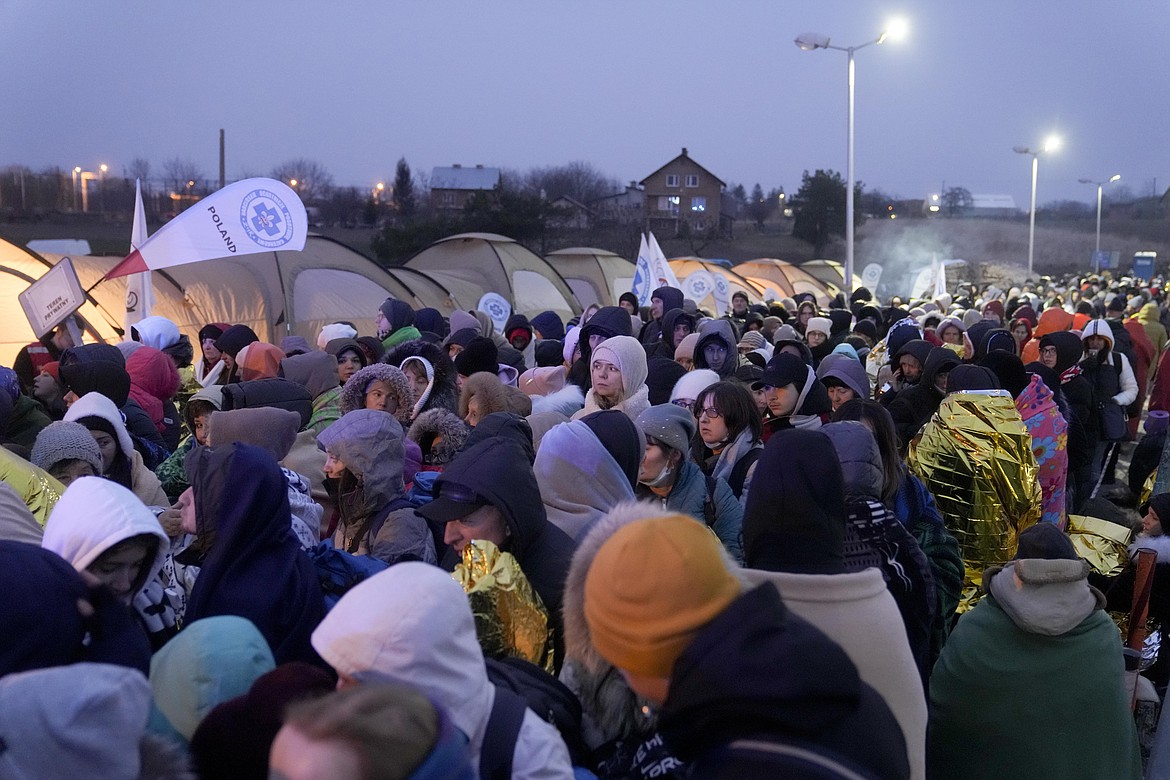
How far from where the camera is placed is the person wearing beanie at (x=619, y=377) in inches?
230

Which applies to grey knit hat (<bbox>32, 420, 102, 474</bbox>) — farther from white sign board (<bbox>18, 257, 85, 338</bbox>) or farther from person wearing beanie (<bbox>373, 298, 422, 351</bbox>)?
person wearing beanie (<bbox>373, 298, 422, 351</bbox>)

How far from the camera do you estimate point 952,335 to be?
9.92 meters

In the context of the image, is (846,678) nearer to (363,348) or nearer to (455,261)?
(363,348)

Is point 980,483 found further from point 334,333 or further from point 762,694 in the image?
point 334,333

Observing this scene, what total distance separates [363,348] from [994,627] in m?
5.23

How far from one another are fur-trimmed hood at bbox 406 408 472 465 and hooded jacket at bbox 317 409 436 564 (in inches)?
40.6

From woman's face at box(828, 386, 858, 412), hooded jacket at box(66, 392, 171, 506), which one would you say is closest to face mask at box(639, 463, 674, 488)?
hooded jacket at box(66, 392, 171, 506)

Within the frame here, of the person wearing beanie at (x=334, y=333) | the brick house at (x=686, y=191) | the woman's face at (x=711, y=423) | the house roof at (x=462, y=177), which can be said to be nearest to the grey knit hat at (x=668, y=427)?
the woman's face at (x=711, y=423)

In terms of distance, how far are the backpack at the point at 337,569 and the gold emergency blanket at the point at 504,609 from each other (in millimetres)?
481

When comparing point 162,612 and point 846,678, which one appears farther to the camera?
point 162,612

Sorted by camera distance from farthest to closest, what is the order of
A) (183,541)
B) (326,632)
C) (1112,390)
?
(1112,390) → (183,541) → (326,632)

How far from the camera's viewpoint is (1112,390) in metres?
9.74

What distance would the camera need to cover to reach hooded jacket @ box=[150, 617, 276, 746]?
224 centimetres

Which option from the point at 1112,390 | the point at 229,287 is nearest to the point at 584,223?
the point at 229,287
